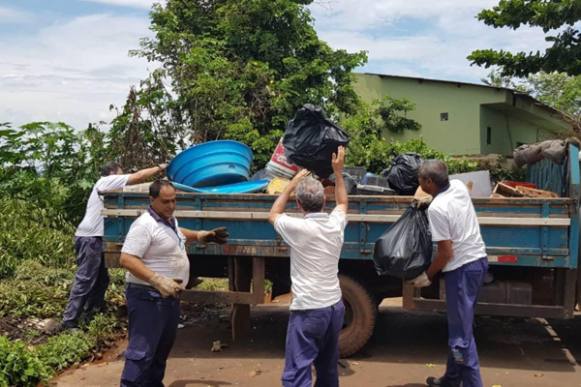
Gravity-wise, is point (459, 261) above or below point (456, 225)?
below

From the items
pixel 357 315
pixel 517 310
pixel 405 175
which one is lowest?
pixel 357 315

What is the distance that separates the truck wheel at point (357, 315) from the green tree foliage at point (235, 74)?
581cm

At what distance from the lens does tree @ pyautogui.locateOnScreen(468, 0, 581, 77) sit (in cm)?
1094

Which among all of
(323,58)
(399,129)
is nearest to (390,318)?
(323,58)

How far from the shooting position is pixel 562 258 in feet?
16.2

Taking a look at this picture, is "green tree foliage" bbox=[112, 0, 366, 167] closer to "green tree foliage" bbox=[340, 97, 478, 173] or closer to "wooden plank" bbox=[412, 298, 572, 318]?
A: "green tree foliage" bbox=[340, 97, 478, 173]

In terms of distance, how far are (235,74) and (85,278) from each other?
6.93 metres

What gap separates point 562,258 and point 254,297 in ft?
8.45

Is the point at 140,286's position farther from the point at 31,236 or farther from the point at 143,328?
the point at 31,236

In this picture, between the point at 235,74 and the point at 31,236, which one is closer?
the point at 31,236

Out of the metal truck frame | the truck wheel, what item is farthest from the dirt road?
the metal truck frame

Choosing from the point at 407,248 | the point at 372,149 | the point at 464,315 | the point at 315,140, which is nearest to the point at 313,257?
the point at 407,248

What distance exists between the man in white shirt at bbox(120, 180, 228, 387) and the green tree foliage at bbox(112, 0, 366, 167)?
21.5 ft

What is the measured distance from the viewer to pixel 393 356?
5.65m
